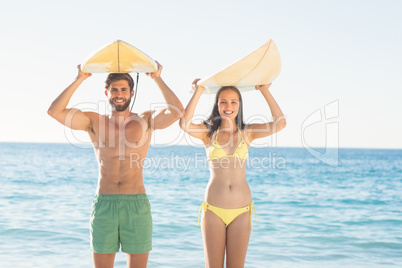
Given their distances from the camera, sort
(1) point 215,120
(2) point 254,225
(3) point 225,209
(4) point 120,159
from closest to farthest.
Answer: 1. (4) point 120,159
2. (3) point 225,209
3. (1) point 215,120
4. (2) point 254,225

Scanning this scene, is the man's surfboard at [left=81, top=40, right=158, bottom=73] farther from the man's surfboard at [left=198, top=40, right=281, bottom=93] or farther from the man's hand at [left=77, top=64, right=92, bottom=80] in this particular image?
the man's surfboard at [left=198, top=40, right=281, bottom=93]

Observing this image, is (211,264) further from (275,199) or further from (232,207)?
(275,199)

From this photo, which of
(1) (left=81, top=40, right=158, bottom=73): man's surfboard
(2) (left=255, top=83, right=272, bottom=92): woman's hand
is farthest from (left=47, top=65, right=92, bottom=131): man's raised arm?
(2) (left=255, top=83, right=272, bottom=92): woman's hand

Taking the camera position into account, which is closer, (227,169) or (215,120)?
(227,169)

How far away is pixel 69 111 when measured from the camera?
13.3ft

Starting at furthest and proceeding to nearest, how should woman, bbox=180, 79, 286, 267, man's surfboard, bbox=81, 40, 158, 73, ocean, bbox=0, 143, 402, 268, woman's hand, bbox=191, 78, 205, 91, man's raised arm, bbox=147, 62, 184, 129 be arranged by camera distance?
ocean, bbox=0, 143, 402, 268, woman's hand, bbox=191, 78, 205, 91, woman, bbox=180, 79, 286, 267, man's raised arm, bbox=147, 62, 184, 129, man's surfboard, bbox=81, 40, 158, 73

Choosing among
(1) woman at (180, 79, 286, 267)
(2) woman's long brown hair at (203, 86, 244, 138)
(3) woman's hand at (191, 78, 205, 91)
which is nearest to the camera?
(1) woman at (180, 79, 286, 267)

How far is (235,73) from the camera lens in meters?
4.25

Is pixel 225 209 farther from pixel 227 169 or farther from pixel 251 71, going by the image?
pixel 251 71

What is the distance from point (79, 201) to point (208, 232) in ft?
40.7

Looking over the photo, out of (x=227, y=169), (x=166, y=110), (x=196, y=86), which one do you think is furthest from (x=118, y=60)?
(x=227, y=169)

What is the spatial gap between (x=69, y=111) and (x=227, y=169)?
1519 mm

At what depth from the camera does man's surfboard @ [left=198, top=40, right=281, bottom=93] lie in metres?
4.17

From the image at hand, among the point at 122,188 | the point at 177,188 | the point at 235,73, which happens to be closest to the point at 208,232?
the point at 122,188
